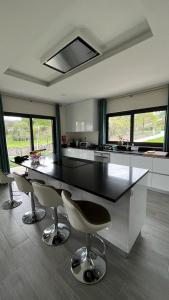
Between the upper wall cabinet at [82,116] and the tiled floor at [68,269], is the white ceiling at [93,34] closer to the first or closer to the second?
the upper wall cabinet at [82,116]

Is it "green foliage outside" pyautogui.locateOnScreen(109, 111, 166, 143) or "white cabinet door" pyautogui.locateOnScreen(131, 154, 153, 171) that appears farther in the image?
"green foliage outside" pyautogui.locateOnScreen(109, 111, 166, 143)

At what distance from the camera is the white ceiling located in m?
1.19

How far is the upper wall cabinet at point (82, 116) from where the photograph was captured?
4363 millimetres

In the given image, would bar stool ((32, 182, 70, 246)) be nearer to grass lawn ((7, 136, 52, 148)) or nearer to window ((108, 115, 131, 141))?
grass lawn ((7, 136, 52, 148))

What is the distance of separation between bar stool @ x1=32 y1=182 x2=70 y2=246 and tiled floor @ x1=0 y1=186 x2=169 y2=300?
80 mm

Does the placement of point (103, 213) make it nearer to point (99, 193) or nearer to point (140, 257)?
point (99, 193)

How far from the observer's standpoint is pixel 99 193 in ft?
3.94

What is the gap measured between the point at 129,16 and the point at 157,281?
2.67 meters

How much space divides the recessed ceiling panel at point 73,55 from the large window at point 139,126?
2501 mm

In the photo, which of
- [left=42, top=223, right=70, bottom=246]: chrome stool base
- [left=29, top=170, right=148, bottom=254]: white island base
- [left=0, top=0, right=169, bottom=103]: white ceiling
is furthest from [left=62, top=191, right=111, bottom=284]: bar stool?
[left=0, top=0, right=169, bottom=103]: white ceiling

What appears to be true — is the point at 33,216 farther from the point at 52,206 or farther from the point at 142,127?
the point at 142,127

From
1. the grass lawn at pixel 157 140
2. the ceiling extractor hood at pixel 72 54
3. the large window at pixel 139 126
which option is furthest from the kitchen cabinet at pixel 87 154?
the ceiling extractor hood at pixel 72 54

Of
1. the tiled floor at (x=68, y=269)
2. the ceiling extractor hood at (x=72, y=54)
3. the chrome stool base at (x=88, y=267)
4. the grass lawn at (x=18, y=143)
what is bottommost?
the tiled floor at (x=68, y=269)

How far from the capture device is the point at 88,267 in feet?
4.53
